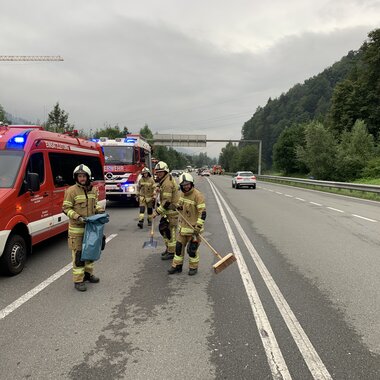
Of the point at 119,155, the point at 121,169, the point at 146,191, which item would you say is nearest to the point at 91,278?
the point at 146,191

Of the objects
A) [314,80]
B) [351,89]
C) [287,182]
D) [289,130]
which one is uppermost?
[314,80]

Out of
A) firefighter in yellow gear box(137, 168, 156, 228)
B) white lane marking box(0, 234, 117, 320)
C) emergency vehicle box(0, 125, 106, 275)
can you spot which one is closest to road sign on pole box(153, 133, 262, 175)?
firefighter in yellow gear box(137, 168, 156, 228)

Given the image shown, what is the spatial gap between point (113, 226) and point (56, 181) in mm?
3491

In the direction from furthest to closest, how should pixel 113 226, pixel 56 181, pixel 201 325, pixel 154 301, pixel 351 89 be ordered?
pixel 351 89 < pixel 113 226 < pixel 56 181 < pixel 154 301 < pixel 201 325

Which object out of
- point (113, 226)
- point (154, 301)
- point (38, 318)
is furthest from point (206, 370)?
point (113, 226)

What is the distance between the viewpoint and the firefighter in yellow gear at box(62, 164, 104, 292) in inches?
212

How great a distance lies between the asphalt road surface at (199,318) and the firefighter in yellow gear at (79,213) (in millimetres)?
261

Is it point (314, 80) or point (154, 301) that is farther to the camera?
point (314, 80)

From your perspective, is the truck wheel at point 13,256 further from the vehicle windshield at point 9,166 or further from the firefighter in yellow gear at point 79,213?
the firefighter in yellow gear at point 79,213

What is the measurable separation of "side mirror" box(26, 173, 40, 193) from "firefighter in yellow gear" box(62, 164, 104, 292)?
40.5 inches

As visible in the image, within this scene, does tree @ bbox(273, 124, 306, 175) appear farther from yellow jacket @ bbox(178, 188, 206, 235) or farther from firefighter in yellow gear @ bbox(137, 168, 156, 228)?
yellow jacket @ bbox(178, 188, 206, 235)

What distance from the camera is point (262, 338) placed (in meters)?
3.81

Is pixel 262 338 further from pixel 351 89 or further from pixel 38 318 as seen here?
pixel 351 89

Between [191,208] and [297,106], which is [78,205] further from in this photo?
[297,106]
